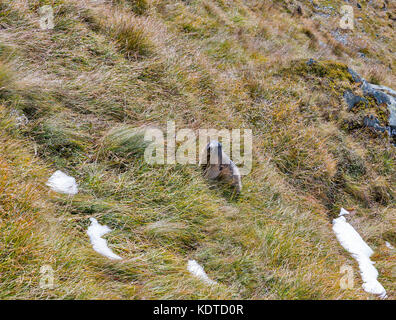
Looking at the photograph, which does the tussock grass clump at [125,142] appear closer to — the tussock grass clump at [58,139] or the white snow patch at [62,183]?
the tussock grass clump at [58,139]

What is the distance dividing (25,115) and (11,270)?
58.5 inches

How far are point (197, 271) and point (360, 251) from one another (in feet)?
7.03

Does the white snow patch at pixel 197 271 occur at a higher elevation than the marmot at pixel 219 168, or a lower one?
lower

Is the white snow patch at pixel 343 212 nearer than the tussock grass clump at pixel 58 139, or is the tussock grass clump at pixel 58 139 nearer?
the tussock grass clump at pixel 58 139

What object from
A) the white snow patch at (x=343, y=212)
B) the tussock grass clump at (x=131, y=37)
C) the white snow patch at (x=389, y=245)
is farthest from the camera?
the tussock grass clump at (x=131, y=37)

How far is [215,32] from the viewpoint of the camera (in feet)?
18.3

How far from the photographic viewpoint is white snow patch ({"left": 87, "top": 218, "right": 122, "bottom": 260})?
1833 mm

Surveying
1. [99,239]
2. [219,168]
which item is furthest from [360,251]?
[99,239]

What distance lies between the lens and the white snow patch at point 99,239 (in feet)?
6.01

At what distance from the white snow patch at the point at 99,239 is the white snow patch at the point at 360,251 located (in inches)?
95.3

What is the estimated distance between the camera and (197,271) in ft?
6.59

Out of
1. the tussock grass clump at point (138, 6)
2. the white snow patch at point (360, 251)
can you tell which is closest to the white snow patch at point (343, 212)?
the white snow patch at point (360, 251)

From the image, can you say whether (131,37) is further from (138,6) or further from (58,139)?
(58,139)
